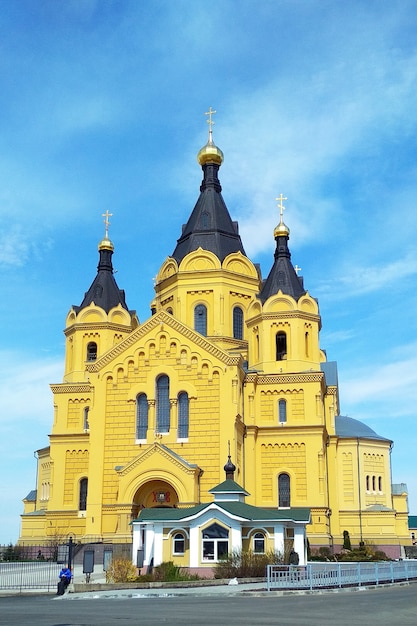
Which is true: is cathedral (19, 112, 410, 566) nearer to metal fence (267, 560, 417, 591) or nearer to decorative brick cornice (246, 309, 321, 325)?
decorative brick cornice (246, 309, 321, 325)

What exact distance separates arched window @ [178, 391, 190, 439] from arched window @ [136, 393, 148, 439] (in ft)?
5.49

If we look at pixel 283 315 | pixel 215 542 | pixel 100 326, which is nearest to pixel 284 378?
pixel 283 315

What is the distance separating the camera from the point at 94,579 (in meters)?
28.3

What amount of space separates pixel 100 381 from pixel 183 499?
7.81 meters

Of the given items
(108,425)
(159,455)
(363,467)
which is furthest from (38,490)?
(363,467)

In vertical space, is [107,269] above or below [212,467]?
above

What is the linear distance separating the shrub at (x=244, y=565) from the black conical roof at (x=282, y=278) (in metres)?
18.7

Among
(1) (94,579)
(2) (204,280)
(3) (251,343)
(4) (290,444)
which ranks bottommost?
(1) (94,579)

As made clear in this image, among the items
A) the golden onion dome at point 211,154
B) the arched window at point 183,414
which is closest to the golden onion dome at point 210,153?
the golden onion dome at point 211,154

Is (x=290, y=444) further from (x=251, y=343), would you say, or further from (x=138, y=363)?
(x=138, y=363)

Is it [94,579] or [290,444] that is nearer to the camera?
[94,579]

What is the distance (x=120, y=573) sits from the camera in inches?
995

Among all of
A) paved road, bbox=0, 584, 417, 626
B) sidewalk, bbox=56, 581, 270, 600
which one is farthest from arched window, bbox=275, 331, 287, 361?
paved road, bbox=0, 584, 417, 626

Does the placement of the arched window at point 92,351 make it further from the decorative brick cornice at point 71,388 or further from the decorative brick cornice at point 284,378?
the decorative brick cornice at point 284,378
